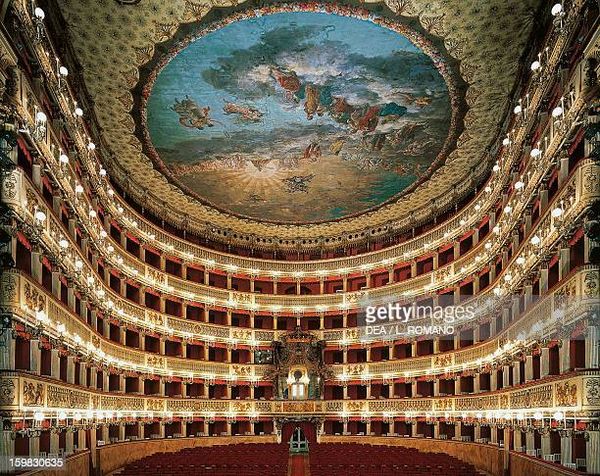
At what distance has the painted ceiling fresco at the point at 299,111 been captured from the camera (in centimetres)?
2612

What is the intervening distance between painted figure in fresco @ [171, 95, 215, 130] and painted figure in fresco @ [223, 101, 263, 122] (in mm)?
898

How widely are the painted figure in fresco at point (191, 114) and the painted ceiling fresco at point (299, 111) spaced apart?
45mm

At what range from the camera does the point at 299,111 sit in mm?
31219

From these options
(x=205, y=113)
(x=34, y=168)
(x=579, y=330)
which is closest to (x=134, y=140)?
(x=205, y=113)

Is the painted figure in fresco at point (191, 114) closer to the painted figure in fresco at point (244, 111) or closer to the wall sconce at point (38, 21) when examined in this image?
the painted figure in fresco at point (244, 111)

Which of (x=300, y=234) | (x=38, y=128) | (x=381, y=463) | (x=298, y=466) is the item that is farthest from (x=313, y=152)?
(x=38, y=128)

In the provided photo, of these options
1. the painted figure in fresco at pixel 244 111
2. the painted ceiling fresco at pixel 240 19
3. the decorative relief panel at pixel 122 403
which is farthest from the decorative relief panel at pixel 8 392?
the painted figure in fresco at pixel 244 111

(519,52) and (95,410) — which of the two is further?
(95,410)

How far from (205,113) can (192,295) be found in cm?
1593

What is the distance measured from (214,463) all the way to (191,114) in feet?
49.5

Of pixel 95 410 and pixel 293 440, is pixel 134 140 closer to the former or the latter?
pixel 95 410

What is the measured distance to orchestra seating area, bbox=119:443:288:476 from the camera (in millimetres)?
26359

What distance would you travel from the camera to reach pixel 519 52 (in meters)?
26.2

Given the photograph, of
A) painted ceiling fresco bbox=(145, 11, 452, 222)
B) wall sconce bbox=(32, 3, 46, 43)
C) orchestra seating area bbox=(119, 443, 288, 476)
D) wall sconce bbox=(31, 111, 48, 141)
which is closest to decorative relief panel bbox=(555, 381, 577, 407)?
orchestra seating area bbox=(119, 443, 288, 476)
